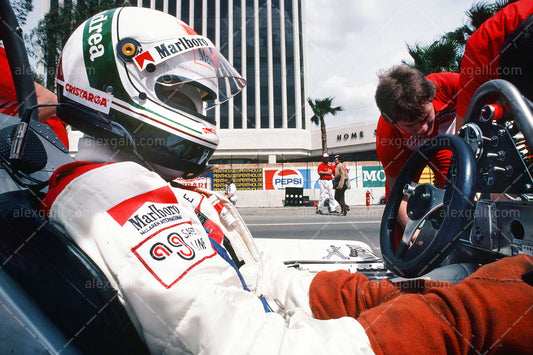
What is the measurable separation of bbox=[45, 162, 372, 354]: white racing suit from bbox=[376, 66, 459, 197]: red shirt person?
1.30m

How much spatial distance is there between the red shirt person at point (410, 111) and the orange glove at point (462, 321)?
3.38 feet

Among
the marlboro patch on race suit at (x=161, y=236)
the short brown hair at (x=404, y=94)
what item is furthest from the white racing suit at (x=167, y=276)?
the short brown hair at (x=404, y=94)

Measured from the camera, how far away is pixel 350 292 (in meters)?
1.05

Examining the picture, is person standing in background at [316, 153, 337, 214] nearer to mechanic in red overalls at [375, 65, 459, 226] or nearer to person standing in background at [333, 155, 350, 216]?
person standing in background at [333, 155, 350, 216]

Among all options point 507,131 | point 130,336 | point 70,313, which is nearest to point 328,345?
point 130,336

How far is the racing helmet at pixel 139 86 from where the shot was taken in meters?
1.17

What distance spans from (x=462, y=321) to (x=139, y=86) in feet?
4.13

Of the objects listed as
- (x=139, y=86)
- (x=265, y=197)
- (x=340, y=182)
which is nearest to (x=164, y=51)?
(x=139, y=86)

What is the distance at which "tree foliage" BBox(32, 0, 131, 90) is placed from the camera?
394 inches

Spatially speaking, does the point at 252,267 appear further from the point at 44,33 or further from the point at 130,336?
the point at 44,33

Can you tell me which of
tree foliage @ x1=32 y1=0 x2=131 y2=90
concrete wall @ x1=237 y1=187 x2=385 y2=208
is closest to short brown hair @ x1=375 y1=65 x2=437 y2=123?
tree foliage @ x1=32 y1=0 x2=131 y2=90

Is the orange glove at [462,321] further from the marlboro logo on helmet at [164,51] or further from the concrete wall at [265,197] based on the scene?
the concrete wall at [265,197]

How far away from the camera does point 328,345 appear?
0.64m

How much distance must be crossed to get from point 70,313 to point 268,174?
549 inches
